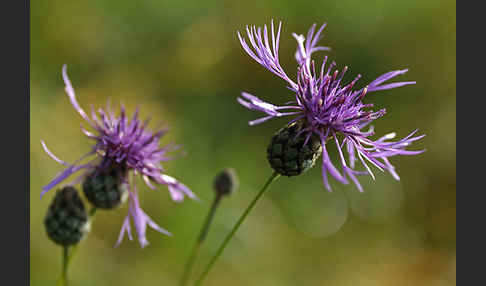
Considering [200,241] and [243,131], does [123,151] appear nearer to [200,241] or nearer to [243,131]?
[200,241]

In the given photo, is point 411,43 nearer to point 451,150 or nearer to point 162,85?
point 451,150

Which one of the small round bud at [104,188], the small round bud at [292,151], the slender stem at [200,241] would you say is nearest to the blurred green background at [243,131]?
the slender stem at [200,241]

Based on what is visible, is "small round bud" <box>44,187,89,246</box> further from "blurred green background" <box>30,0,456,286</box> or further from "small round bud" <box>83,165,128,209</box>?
"blurred green background" <box>30,0,456,286</box>

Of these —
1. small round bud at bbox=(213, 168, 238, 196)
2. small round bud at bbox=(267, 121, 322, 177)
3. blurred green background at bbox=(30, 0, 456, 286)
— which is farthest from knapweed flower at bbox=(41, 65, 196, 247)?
blurred green background at bbox=(30, 0, 456, 286)

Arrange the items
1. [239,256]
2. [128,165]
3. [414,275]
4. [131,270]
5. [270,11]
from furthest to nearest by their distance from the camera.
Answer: [270,11], [414,275], [239,256], [131,270], [128,165]

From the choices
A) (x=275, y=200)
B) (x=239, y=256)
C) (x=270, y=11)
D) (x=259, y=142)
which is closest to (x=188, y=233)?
(x=239, y=256)
